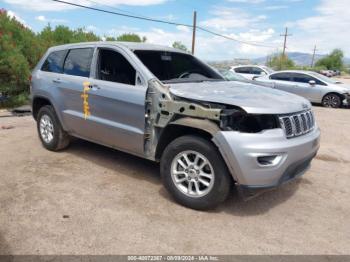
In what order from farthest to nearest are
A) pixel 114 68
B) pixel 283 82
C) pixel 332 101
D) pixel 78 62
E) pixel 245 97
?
pixel 283 82
pixel 332 101
pixel 78 62
pixel 114 68
pixel 245 97

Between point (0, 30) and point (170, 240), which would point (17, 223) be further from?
point (0, 30)

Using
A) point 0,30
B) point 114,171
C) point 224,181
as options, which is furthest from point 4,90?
point 224,181

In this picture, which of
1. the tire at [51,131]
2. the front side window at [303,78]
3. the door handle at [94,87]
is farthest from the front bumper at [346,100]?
the door handle at [94,87]

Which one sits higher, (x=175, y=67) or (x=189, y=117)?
(x=175, y=67)

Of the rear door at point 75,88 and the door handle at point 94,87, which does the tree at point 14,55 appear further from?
the door handle at point 94,87

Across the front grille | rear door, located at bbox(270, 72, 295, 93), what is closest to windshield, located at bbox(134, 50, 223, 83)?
the front grille

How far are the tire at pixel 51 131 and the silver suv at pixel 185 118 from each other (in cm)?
20

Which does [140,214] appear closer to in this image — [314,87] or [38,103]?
[38,103]

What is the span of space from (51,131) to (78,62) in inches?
54.1

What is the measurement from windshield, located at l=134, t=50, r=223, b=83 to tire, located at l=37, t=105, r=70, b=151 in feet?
6.56

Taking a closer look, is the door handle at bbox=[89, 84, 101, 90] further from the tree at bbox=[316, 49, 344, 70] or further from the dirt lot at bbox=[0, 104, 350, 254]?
the tree at bbox=[316, 49, 344, 70]

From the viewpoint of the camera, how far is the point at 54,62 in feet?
18.9

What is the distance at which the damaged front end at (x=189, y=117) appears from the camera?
3566 mm

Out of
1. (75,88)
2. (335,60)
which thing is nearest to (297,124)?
(75,88)
